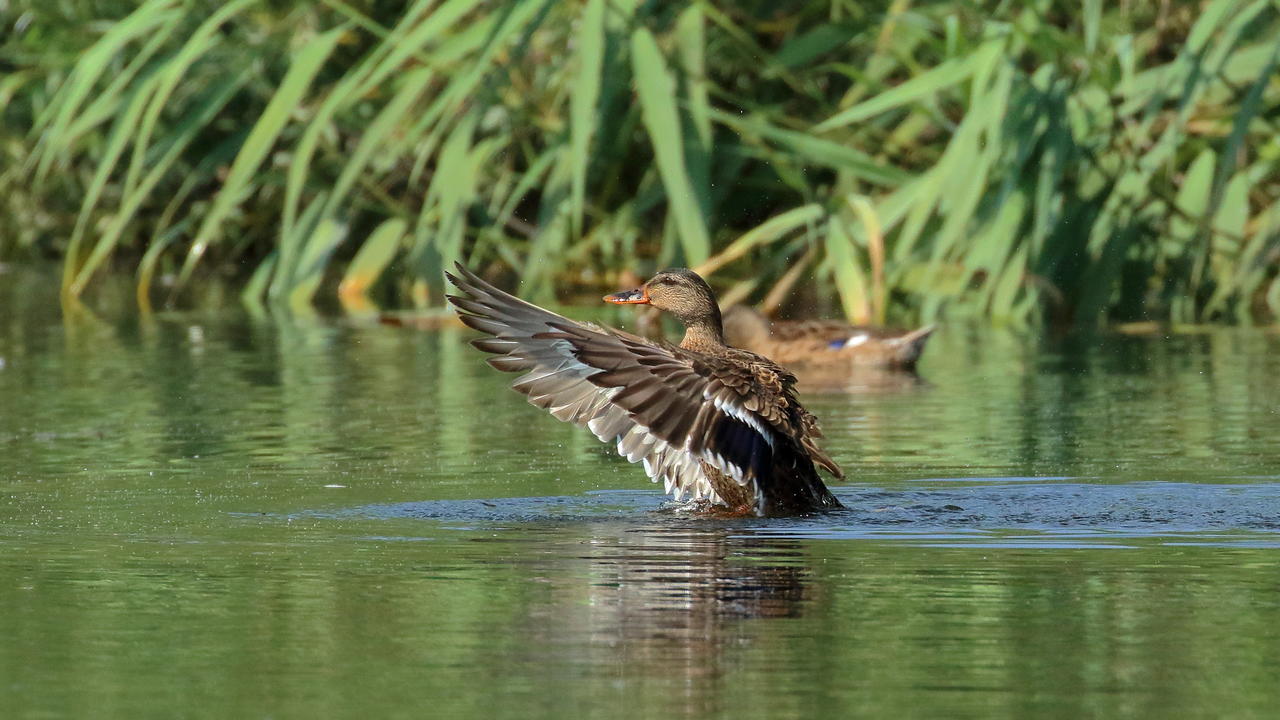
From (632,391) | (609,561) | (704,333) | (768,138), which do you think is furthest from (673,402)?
(768,138)

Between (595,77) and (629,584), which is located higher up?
(595,77)

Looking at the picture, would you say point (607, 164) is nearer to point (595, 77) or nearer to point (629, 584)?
point (595, 77)

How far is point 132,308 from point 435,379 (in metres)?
5.56

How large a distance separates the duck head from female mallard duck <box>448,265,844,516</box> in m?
0.50

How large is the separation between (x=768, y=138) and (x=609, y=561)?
8413 millimetres

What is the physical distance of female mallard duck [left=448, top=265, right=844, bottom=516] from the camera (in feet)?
21.3

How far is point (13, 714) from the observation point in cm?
404

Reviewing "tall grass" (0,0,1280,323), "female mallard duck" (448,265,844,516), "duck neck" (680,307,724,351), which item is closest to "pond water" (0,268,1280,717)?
"female mallard duck" (448,265,844,516)

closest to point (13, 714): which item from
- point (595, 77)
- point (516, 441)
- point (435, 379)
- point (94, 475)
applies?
point (94, 475)

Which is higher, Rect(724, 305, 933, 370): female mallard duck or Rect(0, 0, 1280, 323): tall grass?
Rect(0, 0, 1280, 323): tall grass

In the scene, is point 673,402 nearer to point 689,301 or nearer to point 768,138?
point 689,301

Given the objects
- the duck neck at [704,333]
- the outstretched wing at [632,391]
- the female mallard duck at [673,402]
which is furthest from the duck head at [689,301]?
the outstretched wing at [632,391]

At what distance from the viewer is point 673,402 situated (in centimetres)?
648

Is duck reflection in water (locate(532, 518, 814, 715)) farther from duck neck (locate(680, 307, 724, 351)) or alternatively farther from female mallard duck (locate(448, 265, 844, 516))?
duck neck (locate(680, 307, 724, 351))
